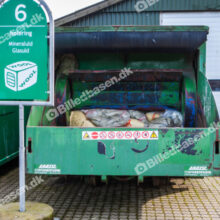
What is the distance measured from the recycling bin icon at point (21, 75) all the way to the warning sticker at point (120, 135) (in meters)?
0.68

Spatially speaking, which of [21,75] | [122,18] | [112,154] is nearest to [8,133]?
[21,75]

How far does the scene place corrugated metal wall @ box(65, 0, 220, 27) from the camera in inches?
307

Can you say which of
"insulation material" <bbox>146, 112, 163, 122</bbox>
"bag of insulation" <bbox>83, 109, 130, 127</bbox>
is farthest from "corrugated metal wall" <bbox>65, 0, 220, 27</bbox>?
"bag of insulation" <bbox>83, 109, 130, 127</bbox>

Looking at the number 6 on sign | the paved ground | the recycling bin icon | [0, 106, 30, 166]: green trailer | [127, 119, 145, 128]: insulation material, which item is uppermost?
the number 6 on sign

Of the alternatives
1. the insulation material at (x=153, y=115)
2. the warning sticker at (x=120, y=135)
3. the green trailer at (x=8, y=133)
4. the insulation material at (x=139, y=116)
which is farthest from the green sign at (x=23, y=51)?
the green trailer at (x=8, y=133)

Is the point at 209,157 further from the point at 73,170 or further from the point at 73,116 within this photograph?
the point at 73,116

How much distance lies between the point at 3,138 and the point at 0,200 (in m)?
1.23

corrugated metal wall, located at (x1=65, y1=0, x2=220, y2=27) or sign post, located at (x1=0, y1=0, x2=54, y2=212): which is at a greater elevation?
corrugated metal wall, located at (x1=65, y1=0, x2=220, y2=27)

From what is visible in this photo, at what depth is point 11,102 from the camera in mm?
3154

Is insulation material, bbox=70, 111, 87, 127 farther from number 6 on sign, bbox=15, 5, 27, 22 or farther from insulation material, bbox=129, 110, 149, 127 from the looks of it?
number 6 on sign, bbox=15, 5, 27, 22

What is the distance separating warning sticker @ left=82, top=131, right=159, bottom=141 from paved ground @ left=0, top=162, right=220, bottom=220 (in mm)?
860

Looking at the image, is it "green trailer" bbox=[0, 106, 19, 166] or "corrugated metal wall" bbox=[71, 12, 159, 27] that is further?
"corrugated metal wall" bbox=[71, 12, 159, 27]

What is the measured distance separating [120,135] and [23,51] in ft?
3.77

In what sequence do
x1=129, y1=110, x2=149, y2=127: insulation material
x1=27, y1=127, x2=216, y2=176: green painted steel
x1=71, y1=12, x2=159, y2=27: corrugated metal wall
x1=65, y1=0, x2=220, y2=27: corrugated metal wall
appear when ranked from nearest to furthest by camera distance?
x1=27, y1=127, x2=216, y2=176: green painted steel < x1=129, y1=110, x2=149, y2=127: insulation material < x1=65, y1=0, x2=220, y2=27: corrugated metal wall < x1=71, y1=12, x2=159, y2=27: corrugated metal wall
